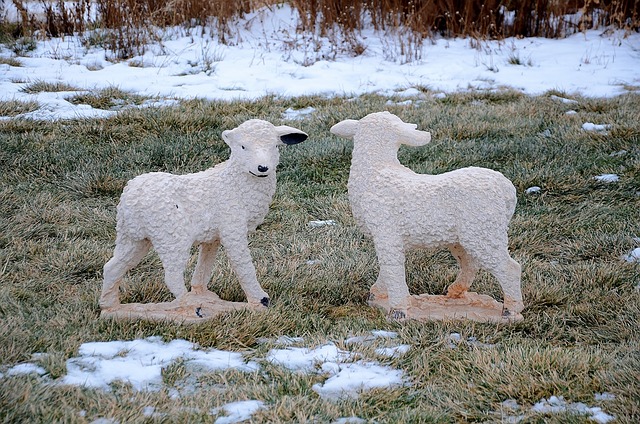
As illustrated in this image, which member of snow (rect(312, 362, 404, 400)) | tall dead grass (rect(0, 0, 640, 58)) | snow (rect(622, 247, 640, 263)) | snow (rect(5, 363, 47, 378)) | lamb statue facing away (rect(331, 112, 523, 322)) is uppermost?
tall dead grass (rect(0, 0, 640, 58))

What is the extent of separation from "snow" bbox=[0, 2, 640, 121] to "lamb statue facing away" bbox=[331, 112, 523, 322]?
409 centimetres

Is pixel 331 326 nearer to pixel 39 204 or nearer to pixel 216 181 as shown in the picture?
pixel 216 181

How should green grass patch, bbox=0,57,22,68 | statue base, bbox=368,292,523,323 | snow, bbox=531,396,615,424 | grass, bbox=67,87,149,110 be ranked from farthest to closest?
green grass patch, bbox=0,57,22,68 → grass, bbox=67,87,149,110 → statue base, bbox=368,292,523,323 → snow, bbox=531,396,615,424

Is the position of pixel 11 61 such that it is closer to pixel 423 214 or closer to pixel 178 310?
pixel 178 310

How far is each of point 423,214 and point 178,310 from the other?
4.47 feet

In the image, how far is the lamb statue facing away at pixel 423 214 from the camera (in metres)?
3.68

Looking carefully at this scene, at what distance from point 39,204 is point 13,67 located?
13.3ft

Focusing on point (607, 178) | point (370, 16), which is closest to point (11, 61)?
point (370, 16)

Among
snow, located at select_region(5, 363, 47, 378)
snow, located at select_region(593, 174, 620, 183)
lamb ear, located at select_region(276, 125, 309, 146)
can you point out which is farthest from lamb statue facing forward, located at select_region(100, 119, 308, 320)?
snow, located at select_region(593, 174, 620, 183)

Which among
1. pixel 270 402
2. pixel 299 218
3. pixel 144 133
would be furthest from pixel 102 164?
pixel 270 402

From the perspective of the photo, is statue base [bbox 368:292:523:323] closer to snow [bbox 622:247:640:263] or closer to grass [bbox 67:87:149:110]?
snow [bbox 622:247:640:263]

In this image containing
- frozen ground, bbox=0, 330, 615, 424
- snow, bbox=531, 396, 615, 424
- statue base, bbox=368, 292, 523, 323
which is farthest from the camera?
statue base, bbox=368, 292, 523, 323

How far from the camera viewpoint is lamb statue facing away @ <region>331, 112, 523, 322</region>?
368 centimetres

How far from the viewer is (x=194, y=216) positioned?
364 centimetres
